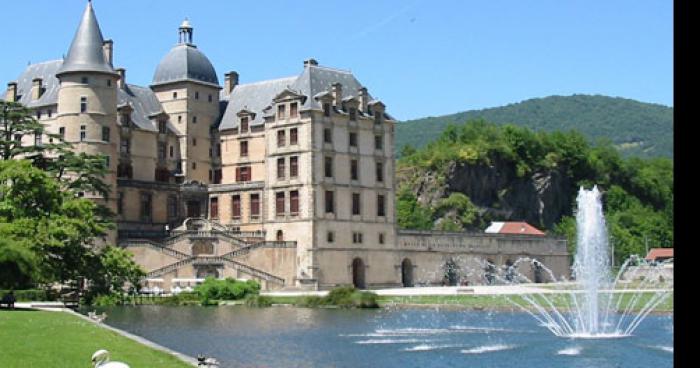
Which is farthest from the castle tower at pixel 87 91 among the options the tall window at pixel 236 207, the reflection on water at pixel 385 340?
the reflection on water at pixel 385 340

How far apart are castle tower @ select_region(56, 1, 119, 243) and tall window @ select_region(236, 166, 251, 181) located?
1055cm

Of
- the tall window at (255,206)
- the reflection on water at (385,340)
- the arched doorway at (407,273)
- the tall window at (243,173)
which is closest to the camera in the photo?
the reflection on water at (385,340)

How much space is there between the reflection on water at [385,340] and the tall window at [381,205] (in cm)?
2305

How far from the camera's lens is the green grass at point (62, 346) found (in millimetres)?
14960

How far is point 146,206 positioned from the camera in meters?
62.2

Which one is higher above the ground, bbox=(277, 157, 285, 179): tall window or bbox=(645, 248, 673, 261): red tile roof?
bbox=(277, 157, 285, 179): tall window

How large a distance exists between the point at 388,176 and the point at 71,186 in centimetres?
2186

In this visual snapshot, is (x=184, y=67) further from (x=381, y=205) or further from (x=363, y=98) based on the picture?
(x=381, y=205)

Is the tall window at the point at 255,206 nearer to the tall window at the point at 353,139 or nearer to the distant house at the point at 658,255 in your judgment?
the tall window at the point at 353,139

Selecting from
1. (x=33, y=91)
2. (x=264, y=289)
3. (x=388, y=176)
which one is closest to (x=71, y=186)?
(x=264, y=289)

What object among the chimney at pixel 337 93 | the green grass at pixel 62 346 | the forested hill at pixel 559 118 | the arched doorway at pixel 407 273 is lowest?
the arched doorway at pixel 407 273

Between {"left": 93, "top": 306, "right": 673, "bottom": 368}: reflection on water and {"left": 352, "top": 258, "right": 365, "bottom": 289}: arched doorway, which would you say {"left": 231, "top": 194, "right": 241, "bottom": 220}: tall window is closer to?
{"left": 352, "top": 258, "right": 365, "bottom": 289}: arched doorway

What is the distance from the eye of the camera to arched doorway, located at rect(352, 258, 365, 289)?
200 ft

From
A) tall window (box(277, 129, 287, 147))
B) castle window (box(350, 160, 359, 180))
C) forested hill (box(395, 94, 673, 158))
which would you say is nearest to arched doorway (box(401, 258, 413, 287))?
castle window (box(350, 160, 359, 180))
